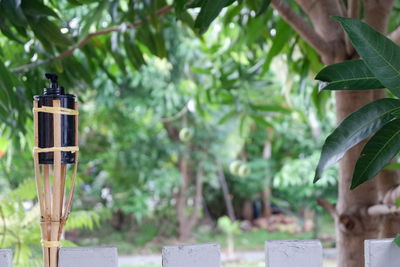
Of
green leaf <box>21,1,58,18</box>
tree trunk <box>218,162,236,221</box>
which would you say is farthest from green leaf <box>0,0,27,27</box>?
tree trunk <box>218,162,236,221</box>

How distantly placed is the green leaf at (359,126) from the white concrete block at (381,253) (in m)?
0.13

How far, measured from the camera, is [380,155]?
559 millimetres

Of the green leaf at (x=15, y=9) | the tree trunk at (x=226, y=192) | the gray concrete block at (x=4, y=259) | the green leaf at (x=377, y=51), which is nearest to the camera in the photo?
the green leaf at (x=377, y=51)

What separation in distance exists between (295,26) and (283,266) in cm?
53

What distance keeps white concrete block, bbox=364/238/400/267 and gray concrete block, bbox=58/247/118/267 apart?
0.92ft

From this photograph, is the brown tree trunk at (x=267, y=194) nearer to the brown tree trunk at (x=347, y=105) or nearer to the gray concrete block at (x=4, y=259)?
the brown tree trunk at (x=347, y=105)

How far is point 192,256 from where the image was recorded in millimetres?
618

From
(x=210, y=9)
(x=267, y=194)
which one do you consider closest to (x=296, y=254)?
(x=210, y=9)

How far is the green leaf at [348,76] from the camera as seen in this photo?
555 millimetres

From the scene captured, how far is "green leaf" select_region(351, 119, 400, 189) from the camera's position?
56 cm

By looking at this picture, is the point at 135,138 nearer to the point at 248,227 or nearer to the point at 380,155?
the point at 248,227

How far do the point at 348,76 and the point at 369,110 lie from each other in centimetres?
4

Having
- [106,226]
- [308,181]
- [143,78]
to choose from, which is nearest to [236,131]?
[308,181]

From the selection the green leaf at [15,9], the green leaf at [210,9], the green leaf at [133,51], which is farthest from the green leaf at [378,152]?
the green leaf at [133,51]
